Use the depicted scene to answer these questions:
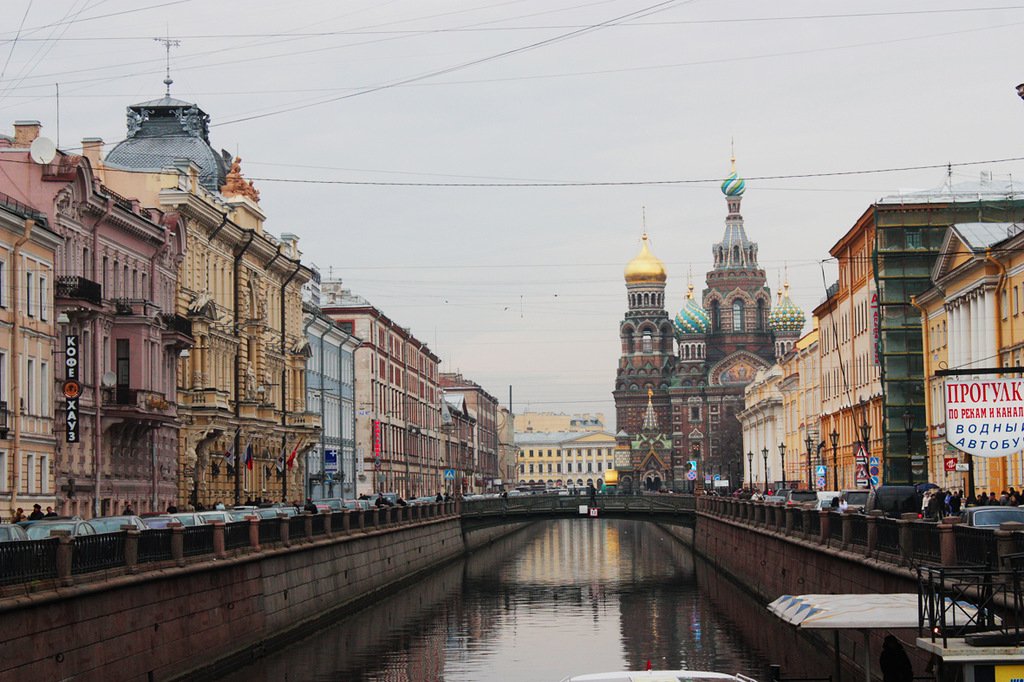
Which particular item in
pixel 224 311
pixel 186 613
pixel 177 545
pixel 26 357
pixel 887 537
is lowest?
pixel 186 613

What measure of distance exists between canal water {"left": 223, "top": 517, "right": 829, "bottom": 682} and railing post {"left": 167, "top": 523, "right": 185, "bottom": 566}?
2877 mm

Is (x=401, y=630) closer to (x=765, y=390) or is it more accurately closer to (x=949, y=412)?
(x=949, y=412)

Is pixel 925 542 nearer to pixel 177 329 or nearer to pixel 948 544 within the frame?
pixel 948 544

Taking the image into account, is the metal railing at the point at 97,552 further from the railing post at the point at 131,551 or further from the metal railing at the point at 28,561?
the metal railing at the point at 28,561

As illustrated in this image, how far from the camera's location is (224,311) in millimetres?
77688

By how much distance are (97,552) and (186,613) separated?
558 centimetres

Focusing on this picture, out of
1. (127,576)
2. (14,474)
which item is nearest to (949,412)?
(127,576)

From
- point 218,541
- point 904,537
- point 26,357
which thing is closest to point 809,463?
point 26,357

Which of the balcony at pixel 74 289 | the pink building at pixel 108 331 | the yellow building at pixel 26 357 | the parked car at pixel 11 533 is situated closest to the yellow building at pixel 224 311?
the pink building at pixel 108 331

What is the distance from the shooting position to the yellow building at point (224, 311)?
70688 mm

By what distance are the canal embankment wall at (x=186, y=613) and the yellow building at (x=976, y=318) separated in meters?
24.1

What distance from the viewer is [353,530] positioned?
61188 millimetres

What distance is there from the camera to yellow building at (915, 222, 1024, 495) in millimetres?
65000

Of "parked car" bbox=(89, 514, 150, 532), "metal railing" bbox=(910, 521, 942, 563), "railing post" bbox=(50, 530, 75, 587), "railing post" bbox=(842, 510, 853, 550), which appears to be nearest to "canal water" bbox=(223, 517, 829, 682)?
"railing post" bbox=(842, 510, 853, 550)
